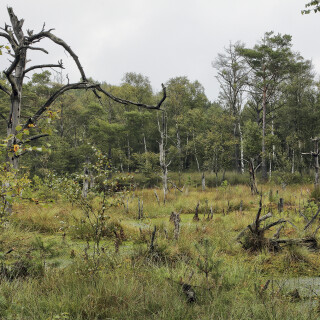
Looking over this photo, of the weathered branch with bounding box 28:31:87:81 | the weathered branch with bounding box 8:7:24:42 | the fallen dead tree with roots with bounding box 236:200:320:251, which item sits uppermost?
the weathered branch with bounding box 8:7:24:42

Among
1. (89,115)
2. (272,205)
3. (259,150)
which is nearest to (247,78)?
(259,150)

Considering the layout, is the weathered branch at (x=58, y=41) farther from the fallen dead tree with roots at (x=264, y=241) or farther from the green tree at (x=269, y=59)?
the green tree at (x=269, y=59)

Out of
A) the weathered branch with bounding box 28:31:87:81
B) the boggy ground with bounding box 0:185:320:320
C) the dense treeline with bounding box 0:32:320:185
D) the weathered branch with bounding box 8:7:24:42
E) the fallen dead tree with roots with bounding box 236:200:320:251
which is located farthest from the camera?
the dense treeline with bounding box 0:32:320:185

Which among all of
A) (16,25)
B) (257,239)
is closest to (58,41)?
(16,25)

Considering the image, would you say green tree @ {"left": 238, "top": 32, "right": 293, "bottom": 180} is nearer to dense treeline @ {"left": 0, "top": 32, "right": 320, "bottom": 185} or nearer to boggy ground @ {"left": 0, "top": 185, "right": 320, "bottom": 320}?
dense treeline @ {"left": 0, "top": 32, "right": 320, "bottom": 185}

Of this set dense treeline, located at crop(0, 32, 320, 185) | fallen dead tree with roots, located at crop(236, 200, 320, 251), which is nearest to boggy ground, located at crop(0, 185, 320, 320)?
fallen dead tree with roots, located at crop(236, 200, 320, 251)

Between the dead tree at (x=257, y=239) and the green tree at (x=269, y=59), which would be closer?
the dead tree at (x=257, y=239)

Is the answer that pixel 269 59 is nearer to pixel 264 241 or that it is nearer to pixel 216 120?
pixel 216 120

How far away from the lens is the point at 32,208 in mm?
9117

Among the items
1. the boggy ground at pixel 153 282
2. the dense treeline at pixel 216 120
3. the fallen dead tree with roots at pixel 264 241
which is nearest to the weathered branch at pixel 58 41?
the boggy ground at pixel 153 282

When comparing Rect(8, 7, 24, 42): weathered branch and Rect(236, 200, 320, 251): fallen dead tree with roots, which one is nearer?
Rect(8, 7, 24, 42): weathered branch

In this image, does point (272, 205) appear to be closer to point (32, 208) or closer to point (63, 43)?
point (32, 208)

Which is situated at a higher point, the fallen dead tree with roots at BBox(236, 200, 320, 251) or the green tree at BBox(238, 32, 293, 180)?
the green tree at BBox(238, 32, 293, 180)

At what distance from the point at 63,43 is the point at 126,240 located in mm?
4792
